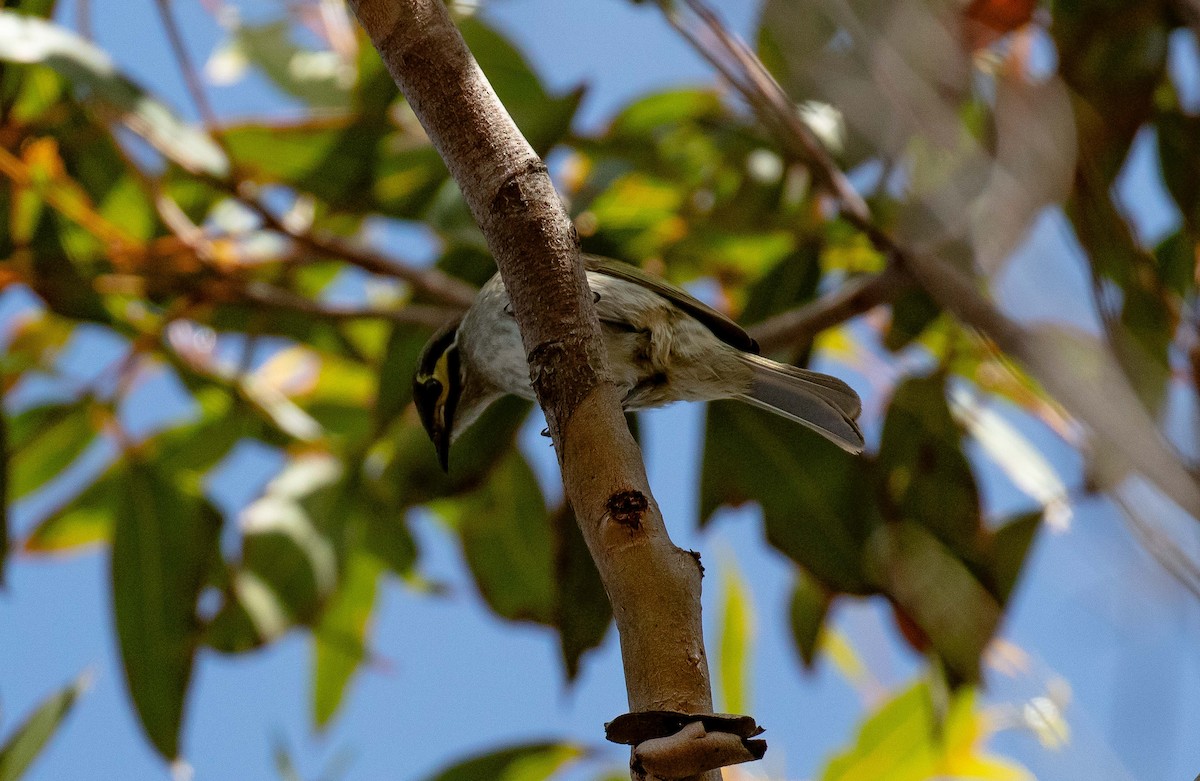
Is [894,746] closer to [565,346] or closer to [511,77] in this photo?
[511,77]

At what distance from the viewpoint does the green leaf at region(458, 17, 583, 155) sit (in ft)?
8.79

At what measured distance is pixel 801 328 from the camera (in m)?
2.39

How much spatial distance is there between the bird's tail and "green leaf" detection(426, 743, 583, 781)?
3.77 feet

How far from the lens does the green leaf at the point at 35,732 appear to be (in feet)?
8.92

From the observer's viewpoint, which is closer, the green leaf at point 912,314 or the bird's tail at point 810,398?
the bird's tail at point 810,398

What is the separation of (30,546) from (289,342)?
103 cm

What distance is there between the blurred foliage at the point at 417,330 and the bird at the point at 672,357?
35 centimetres

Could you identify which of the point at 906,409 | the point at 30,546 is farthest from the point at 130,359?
the point at 906,409

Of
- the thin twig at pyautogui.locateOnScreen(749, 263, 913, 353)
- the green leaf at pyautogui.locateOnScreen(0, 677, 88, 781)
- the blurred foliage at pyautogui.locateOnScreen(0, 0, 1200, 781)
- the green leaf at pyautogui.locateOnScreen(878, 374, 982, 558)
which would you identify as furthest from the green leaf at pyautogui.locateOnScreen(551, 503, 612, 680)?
the green leaf at pyautogui.locateOnScreen(0, 677, 88, 781)

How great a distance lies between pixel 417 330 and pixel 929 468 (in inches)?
49.3

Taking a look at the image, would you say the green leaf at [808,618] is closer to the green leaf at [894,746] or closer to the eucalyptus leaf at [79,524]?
the green leaf at [894,746]

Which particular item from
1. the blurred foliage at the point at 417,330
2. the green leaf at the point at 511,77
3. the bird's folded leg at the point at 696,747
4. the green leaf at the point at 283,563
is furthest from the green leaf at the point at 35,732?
the bird's folded leg at the point at 696,747

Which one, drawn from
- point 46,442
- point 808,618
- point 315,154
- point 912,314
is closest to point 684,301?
point 912,314

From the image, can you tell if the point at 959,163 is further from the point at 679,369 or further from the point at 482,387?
the point at 482,387
